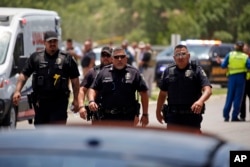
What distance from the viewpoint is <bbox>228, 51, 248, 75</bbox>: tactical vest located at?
21000mm

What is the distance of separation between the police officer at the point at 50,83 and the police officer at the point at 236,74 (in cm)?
897

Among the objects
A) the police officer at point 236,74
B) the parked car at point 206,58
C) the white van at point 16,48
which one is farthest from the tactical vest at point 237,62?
the parked car at point 206,58

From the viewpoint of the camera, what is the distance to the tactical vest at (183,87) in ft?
38.1

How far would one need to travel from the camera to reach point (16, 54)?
1755 cm

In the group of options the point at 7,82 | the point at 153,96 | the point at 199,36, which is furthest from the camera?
the point at 199,36

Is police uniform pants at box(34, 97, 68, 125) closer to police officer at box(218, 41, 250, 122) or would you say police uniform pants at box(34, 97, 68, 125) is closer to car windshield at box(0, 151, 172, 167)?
car windshield at box(0, 151, 172, 167)

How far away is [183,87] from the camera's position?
1162cm

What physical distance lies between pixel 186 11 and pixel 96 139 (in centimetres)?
7332

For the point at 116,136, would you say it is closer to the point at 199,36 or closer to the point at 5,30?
the point at 5,30

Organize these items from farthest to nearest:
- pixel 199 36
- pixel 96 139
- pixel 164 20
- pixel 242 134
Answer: pixel 164 20, pixel 199 36, pixel 242 134, pixel 96 139

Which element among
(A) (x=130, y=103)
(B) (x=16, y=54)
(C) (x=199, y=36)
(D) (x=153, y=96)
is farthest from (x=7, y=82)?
(C) (x=199, y=36)

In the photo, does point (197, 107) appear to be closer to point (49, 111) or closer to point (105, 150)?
point (49, 111)

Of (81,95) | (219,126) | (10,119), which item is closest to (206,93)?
(81,95)

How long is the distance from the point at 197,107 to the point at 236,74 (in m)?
10.1
